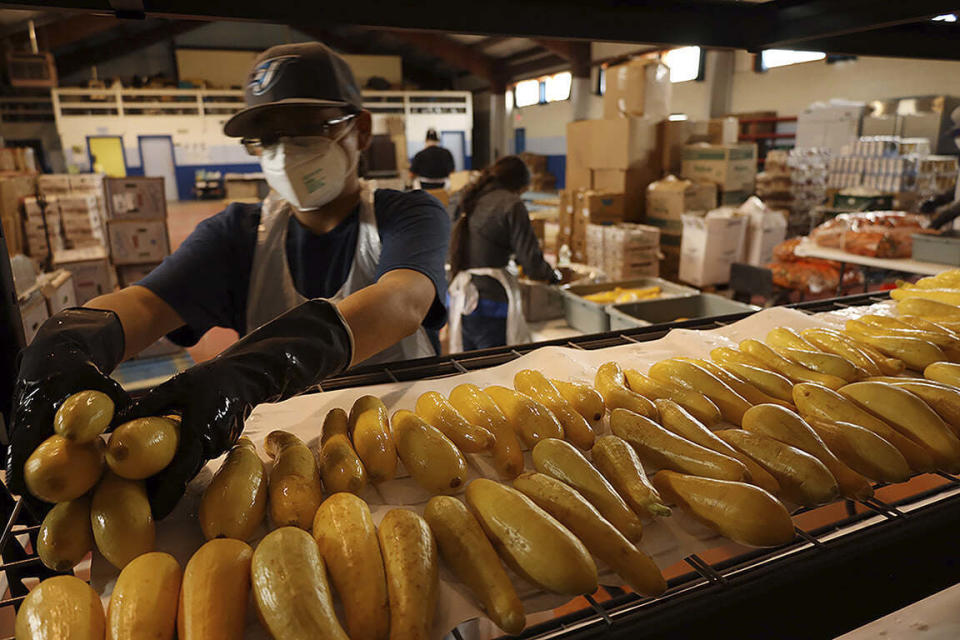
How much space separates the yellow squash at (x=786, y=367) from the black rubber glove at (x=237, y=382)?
2.79 ft

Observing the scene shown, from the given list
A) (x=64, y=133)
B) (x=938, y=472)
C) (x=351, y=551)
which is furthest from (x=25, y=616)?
(x=64, y=133)

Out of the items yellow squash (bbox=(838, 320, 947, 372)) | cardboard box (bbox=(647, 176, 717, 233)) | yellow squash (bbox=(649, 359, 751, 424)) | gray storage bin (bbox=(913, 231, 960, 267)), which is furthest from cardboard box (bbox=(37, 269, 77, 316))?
gray storage bin (bbox=(913, 231, 960, 267))

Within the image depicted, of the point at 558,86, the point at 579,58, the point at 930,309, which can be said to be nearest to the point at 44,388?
the point at 930,309

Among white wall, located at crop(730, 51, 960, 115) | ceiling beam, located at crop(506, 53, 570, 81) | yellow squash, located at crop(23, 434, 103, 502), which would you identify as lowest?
yellow squash, located at crop(23, 434, 103, 502)

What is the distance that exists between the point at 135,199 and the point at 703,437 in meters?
5.49

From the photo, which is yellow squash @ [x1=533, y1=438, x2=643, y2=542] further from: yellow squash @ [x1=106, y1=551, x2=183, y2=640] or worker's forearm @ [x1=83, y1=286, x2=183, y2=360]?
worker's forearm @ [x1=83, y1=286, x2=183, y2=360]

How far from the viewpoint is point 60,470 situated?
71 cm

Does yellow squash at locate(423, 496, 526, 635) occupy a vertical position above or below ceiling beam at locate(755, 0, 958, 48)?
below

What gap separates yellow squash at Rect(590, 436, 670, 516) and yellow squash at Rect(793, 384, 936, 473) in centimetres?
36

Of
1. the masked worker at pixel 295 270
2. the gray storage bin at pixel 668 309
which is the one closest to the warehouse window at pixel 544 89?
the gray storage bin at pixel 668 309

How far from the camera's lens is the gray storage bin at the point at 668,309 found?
344 cm

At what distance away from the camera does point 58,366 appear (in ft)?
2.78

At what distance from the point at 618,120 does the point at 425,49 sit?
12.8 meters

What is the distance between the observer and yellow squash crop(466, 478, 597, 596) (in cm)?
71
